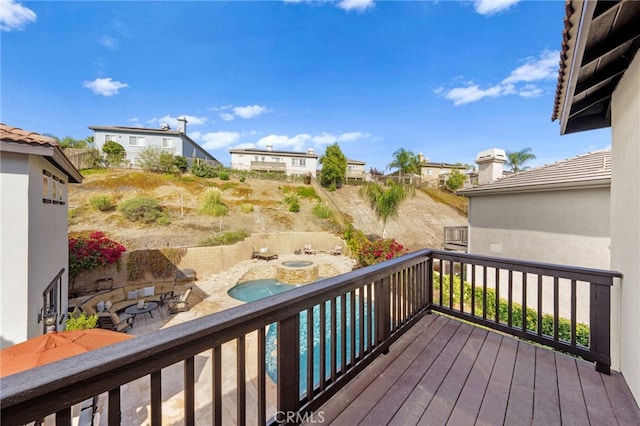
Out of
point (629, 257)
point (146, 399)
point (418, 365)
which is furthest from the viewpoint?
point (146, 399)

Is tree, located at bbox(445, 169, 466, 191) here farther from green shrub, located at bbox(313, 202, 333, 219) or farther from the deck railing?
the deck railing

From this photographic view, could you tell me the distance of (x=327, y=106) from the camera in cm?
1972

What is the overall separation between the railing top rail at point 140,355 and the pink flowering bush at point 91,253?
10816 mm

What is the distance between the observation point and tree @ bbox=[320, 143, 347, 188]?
23756 millimetres

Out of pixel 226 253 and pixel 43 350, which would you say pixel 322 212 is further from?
pixel 43 350

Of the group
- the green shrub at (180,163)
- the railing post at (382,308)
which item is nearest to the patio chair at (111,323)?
the railing post at (382,308)

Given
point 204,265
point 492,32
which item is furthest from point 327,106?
point 204,265

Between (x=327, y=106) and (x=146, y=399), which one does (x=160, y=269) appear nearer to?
(x=146, y=399)

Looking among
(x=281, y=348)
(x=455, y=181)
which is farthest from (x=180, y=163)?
(x=455, y=181)

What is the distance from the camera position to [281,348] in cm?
153

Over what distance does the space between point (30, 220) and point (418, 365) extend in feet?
18.6

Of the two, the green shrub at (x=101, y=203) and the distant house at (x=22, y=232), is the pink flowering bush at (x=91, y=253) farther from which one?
the green shrub at (x=101, y=203)

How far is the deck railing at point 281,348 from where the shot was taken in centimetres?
77

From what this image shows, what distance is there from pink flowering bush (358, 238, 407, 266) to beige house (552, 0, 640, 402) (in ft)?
23.3
